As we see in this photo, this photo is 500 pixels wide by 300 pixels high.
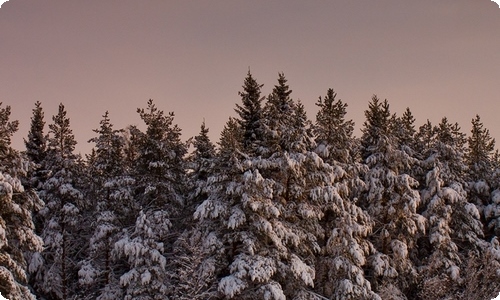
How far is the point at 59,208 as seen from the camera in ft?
106

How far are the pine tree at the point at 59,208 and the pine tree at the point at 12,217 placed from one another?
7103mm

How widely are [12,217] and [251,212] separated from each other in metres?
10.8

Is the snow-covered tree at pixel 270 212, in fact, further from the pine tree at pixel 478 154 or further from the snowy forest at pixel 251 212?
the pine tree at pixel 478 154

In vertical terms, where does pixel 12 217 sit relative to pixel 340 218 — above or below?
below

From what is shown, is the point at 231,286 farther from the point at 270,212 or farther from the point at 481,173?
the point at 481,173

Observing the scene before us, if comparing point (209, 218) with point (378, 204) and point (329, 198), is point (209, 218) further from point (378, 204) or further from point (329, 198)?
point (378, 204)

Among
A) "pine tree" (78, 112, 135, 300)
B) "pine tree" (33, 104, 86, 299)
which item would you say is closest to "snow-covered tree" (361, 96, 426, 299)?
"pine tree" (78, 112, 135, 300)

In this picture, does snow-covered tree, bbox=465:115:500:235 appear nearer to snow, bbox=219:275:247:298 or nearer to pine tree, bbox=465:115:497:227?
pine tree, bbox=465:115:497:227

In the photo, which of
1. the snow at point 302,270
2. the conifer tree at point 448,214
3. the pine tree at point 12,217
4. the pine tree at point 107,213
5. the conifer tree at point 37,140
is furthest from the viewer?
the conifer tree at point 37,140

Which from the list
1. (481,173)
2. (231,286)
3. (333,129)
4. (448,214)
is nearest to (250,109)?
(333,129)

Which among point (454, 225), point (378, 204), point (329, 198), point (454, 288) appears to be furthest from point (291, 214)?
point (454, 225)

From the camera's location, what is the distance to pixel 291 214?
27.7 m

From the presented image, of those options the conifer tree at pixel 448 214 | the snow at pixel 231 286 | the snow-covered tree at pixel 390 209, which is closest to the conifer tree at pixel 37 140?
the snow at pixel 231 286

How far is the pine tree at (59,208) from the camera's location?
31781 mm
